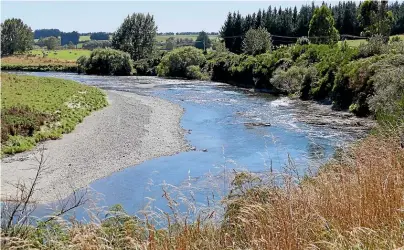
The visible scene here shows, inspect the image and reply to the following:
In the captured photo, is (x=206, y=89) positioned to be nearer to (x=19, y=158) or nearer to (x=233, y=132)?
(x=233, y=132)

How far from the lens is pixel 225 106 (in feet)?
155

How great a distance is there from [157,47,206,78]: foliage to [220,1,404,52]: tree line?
704 inches

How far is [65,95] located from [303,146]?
29.1 metres

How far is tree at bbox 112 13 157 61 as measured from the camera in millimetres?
115062

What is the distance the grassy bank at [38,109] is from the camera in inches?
1148

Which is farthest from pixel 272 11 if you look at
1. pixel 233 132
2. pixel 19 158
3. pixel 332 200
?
pixel 332 200

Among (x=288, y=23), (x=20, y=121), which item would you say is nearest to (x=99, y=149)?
(x=20, y=121)

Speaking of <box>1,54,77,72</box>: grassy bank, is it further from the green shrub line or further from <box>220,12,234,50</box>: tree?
<box>220,12,234,50</box>: tree

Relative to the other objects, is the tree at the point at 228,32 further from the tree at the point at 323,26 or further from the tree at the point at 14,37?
the tree at the point at 14,37

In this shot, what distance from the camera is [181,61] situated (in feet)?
294

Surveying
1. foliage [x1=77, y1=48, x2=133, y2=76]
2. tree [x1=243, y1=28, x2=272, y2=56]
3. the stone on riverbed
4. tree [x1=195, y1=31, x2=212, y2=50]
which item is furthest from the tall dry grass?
tree [x1=195, y1=31, x2=212, y2=50]

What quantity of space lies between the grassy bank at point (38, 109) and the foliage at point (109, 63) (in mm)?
41408

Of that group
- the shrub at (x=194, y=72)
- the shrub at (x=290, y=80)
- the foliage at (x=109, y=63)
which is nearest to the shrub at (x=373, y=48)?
the shrub at (x=290, y=80)

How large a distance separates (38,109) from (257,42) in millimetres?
57699
